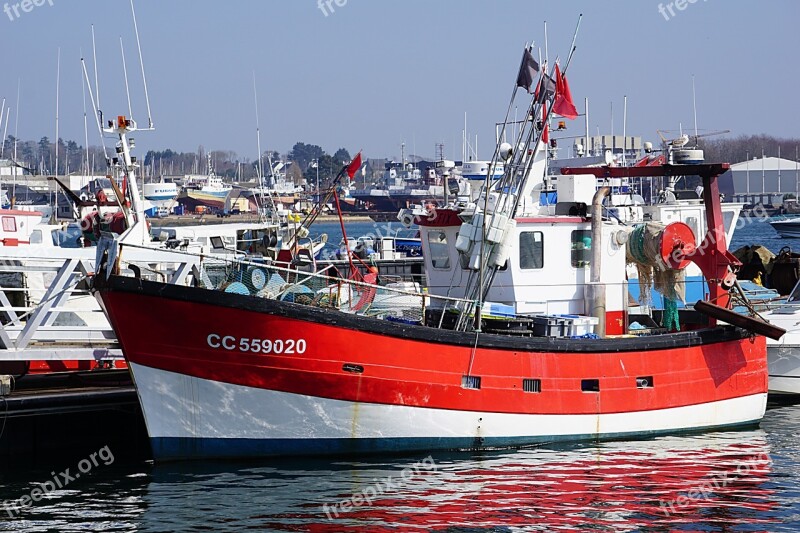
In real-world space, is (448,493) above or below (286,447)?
below

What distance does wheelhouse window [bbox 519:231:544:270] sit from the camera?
18.0m

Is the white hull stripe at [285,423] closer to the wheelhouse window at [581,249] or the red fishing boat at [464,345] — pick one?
the red fishing boat at [464,345]

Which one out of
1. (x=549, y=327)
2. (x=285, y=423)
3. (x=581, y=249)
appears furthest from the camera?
(x=581, y=249)

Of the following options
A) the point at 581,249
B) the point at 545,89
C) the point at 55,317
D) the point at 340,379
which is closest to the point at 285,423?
the point at 340,379

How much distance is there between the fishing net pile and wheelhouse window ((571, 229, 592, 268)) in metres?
0.68

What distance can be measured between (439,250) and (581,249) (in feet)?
7.77

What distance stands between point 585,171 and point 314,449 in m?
7.16

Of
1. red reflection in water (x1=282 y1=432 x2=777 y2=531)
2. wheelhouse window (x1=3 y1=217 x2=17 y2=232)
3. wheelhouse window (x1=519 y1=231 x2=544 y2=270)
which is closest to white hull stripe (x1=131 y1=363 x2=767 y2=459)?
red reflection in water (x1=282 y1=432 x2=777 y2=531)

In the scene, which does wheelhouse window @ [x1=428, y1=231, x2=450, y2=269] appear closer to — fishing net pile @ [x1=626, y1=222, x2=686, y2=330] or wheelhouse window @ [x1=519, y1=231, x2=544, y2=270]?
wheelhouse window @ [x1=519, y1=231, x2=544, y2=270]

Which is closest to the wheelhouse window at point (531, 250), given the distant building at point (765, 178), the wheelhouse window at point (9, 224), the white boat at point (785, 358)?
the white boat at point (785, 358)

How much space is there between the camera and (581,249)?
18.3m

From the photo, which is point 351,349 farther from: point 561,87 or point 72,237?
point 72,237

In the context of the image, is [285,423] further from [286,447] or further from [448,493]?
[448,493]

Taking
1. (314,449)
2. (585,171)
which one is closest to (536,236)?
(585,171)
